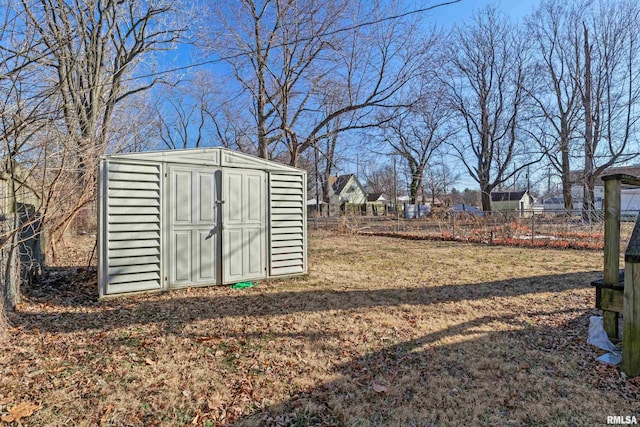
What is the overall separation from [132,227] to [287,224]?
7.59 feet

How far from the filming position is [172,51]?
10.9 meters

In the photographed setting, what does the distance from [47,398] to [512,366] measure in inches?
134

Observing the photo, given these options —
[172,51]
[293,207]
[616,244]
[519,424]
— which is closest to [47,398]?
[519,424]

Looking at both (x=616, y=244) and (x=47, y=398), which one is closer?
(x=47, y=398)

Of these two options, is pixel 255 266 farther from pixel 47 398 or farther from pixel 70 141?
pixel 47 398

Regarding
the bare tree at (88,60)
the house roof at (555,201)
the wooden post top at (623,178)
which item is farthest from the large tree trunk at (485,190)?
the house roof at (555,201)

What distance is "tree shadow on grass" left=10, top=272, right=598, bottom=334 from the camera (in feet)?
12.1

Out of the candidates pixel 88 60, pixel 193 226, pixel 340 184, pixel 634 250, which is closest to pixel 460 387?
pixel 634 250

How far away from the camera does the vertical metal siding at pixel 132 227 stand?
14.5ft

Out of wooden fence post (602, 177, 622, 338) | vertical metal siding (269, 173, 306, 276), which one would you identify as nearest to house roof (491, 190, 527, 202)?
vertical metal siding (269, 173, 306, 276)

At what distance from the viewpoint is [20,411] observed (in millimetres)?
2105

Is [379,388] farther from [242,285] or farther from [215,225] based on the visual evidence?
[215,225]

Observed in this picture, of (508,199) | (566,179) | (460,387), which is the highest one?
(566,179)

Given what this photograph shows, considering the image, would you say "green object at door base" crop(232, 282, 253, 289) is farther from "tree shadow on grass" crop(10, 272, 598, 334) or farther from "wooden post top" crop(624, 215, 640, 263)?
"wooden post top" crop(624, 215, 640, 263)
